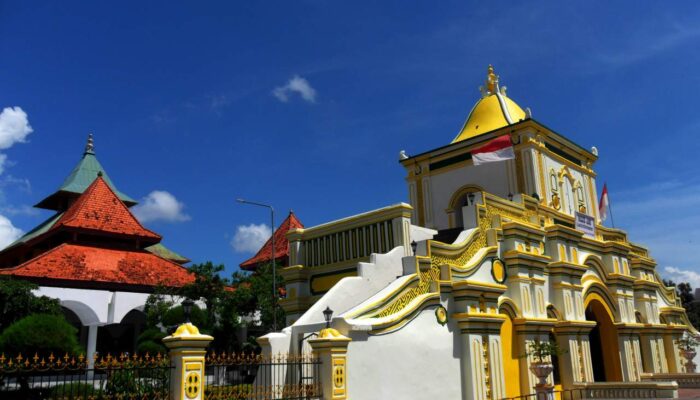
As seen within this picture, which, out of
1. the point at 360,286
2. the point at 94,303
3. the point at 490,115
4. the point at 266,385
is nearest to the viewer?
the point at 266,385

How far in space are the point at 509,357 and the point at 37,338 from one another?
1175 centimetres

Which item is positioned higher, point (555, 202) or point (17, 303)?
point (555, 202)

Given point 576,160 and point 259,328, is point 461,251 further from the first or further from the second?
point 259,328

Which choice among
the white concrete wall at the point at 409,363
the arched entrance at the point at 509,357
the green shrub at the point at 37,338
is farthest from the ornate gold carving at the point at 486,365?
the green shrub at the point at 37,338

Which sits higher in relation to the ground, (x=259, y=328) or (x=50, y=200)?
(x=50, y=200)

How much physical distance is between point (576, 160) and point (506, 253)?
9809mm

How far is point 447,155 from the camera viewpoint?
24.1m

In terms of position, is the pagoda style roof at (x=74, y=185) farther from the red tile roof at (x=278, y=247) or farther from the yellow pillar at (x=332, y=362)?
the yellow pillar at (x=332, y=362)

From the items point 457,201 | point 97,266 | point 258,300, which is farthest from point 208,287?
point 457,201

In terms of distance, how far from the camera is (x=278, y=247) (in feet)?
123

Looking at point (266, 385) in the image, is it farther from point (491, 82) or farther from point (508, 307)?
point (491, 82)

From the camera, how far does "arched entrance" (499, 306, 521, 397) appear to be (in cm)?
1575

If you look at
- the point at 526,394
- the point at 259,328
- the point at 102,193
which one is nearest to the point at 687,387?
the point at 526,394

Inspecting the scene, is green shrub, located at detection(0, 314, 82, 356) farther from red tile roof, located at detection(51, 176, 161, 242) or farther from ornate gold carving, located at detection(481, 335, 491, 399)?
red tile roof, located at detection(51, 176, 161, 242)
